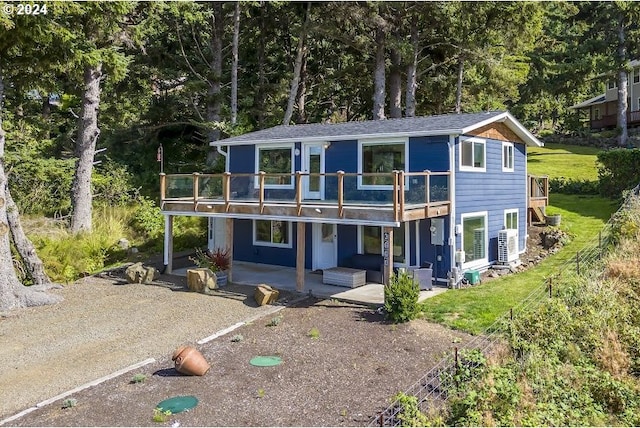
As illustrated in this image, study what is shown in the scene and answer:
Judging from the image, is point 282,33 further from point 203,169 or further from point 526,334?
point 526,334

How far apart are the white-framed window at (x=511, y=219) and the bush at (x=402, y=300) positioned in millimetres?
7311

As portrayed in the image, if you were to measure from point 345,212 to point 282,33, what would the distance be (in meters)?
19.4

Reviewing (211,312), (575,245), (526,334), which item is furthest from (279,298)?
(575,245)

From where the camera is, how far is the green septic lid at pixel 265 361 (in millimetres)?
8562

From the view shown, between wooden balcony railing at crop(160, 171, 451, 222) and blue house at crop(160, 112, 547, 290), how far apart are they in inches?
1.2

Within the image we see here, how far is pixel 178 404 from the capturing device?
7094 millimetres

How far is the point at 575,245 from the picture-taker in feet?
55.6

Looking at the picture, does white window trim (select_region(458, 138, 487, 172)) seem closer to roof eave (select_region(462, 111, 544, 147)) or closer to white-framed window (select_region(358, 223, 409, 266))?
roof eave (select_region(462, 111, 544, 147))

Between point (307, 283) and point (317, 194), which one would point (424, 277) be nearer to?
point (307, 283)

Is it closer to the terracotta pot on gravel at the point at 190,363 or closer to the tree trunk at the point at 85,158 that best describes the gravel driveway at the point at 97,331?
the terracotta pot on gravel at the point at 190,363

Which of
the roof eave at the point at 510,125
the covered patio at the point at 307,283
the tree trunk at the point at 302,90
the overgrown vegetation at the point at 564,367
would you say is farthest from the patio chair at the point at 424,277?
the tree trunk at the point at 302,90

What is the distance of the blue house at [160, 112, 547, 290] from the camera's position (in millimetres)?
12547

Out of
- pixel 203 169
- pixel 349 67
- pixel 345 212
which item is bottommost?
pixel 345 212

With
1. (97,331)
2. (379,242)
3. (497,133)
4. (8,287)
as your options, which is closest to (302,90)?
(497,133)
